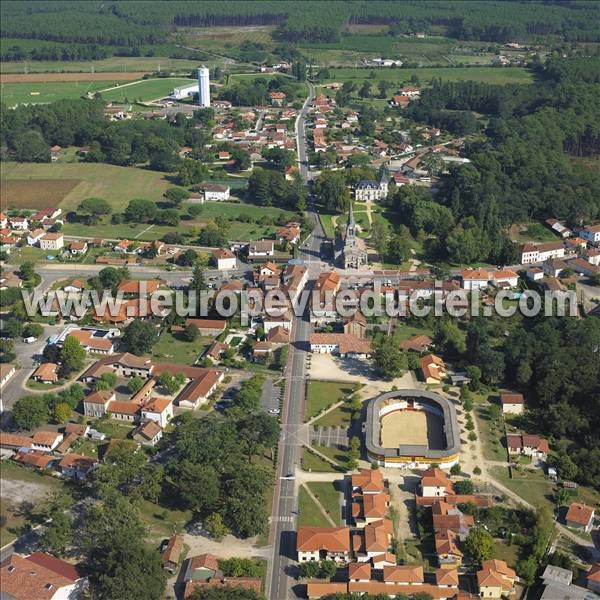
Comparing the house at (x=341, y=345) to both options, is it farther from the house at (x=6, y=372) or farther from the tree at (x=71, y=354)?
the house at (x=6, y=372)

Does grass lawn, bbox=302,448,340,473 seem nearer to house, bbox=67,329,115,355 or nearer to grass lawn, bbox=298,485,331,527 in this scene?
grass lawn, bbox=298,485,331,527

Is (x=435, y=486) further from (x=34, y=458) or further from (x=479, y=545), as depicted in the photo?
(x=34, y=458)

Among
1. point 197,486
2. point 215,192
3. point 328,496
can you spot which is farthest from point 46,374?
point 215,192

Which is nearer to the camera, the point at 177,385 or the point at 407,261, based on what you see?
the point at 177,385

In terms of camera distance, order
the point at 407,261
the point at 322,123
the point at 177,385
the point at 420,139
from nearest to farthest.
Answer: the point at 177,385 → the point at 407,261 → the point at 420,139 → the point at 322,123

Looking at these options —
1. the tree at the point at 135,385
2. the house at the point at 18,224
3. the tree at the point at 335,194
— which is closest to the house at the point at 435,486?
the tree at the point at 135,385

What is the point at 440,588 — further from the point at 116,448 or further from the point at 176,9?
the point at 176,9

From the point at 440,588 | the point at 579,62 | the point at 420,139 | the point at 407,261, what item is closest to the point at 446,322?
the point at 407,261
